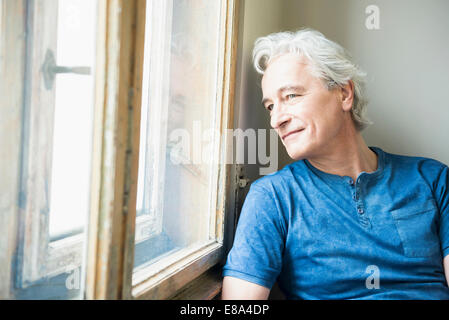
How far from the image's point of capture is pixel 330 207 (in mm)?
1104

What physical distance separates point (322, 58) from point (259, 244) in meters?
0.74

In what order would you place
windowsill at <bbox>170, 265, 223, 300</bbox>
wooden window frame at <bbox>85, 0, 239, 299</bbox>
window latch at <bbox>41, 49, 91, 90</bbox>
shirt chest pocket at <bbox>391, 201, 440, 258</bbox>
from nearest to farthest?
wooden window frame at <bbox>85, 0, 239, 299</bbox>
window latch at <bbox>41, 49, 91, 90</bbox>
windowsill at <bbox>170, 265, 223, 300</bbox>
shirt chest pocket at <bbox>391, 201, 440, 258</bbox>

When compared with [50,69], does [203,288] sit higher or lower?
lower

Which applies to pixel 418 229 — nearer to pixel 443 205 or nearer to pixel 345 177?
pixel 443 205

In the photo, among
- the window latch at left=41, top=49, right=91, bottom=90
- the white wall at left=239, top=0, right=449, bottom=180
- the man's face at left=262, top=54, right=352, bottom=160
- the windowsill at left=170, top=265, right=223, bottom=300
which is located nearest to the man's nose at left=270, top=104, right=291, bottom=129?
the man's face at left=262, top=54, right=352, bottom=160

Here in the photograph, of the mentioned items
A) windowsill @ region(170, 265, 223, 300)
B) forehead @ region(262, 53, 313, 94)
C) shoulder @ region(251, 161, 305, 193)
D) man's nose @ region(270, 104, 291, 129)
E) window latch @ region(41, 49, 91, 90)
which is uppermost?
forehead @ region(262, 53, 313, 94)

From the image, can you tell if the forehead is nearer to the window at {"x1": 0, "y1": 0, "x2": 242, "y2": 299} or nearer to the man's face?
the man's face

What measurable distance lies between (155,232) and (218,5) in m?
0.85

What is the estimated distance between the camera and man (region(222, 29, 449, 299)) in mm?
1026

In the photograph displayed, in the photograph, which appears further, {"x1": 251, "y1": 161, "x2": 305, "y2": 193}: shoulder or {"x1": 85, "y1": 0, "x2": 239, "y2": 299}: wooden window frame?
{"x1": 251, "y1": 161, "x2": 305, "y2": 193}: shoulder

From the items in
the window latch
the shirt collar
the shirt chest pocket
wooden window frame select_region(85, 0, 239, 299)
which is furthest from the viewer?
the shirt collar

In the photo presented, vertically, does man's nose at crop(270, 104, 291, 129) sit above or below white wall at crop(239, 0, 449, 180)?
below

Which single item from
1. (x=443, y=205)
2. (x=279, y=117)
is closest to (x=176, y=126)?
(x=279, y=117)

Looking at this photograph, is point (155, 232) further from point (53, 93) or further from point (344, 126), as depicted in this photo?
point (344, 126)
